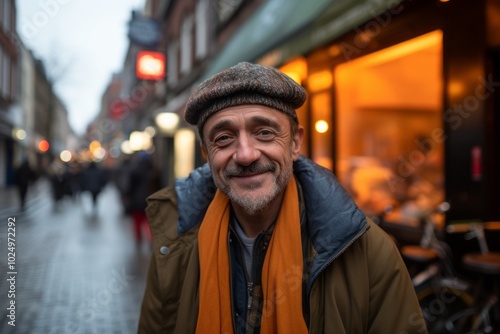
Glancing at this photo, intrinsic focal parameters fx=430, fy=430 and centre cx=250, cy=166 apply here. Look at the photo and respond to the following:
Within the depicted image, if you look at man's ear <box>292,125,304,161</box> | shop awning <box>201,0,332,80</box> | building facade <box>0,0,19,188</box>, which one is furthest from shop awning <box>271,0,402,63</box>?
building facade <box>0,0,19,188</box>

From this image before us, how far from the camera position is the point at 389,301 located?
155 centimetres

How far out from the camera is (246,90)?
167cm

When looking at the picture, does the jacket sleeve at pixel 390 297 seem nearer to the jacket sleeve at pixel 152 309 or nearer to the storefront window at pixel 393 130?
the jacket sleeve at pixel 152 309

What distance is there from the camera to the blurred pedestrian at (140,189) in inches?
353

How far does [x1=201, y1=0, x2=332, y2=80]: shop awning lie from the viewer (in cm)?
578

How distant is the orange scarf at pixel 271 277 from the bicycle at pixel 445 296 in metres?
2.71

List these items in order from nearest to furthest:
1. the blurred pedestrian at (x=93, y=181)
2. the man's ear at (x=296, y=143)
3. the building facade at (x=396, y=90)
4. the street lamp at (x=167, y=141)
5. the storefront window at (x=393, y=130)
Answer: the man's ear at (x=296, y=143) < the building facade at (x=396, y=90) < the storefront window at (x=393, y=130) < the street lamp at (x=167, y=141) < the blurred pedestrian at (x=93, y=181)

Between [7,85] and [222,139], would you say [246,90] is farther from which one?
[7,85]

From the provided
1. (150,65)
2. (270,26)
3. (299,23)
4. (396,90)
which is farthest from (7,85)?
(299,23)

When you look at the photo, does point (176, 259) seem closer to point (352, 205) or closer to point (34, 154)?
point (352, 205)

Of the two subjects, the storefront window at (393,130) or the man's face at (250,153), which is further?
the storefront window at (393,130)

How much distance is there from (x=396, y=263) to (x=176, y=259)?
90cm

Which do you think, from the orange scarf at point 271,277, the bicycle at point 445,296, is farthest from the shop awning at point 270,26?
the orange scarf at point 271,277

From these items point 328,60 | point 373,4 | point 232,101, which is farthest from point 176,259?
point 328,60
